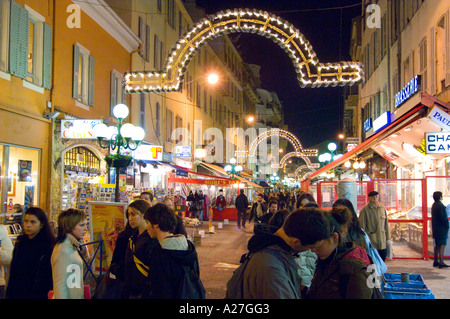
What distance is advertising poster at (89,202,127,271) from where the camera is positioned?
8422 mm

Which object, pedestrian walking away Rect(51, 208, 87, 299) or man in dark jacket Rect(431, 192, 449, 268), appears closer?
pedestrian walking away Rect(51, 208, 87, 299)

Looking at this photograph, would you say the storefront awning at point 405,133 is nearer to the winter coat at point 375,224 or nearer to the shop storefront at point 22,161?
the winter coat at point 375,224

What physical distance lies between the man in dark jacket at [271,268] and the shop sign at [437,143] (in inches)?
365

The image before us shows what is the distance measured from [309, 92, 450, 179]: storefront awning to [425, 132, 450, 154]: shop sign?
0.54 metres

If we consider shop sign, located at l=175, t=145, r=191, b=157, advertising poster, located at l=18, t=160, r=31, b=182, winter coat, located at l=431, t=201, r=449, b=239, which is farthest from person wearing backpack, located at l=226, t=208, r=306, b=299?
shop sign, located at l=175, t=145, r=191, b=157

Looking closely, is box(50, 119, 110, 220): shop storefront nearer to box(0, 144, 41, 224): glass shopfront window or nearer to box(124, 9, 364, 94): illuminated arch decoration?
box(0, 144, 41, 224): glass shopfront window

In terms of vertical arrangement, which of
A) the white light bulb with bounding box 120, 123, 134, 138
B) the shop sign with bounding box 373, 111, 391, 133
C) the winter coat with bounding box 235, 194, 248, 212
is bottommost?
the winter coat with bounding box 235, 194, 248, 212

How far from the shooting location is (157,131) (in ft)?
77.7

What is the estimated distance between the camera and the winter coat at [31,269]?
163 inches

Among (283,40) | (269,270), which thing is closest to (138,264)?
(269,270)

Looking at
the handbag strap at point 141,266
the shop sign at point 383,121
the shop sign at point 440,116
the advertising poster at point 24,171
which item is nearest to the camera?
the handbag strap at point 141,266

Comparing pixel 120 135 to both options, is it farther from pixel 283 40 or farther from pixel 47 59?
pixel 283 40

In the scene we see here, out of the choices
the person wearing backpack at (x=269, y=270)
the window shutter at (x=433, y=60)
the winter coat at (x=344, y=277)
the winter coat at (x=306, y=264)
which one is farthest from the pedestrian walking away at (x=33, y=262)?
the window shutter at (x=433, y=60)
